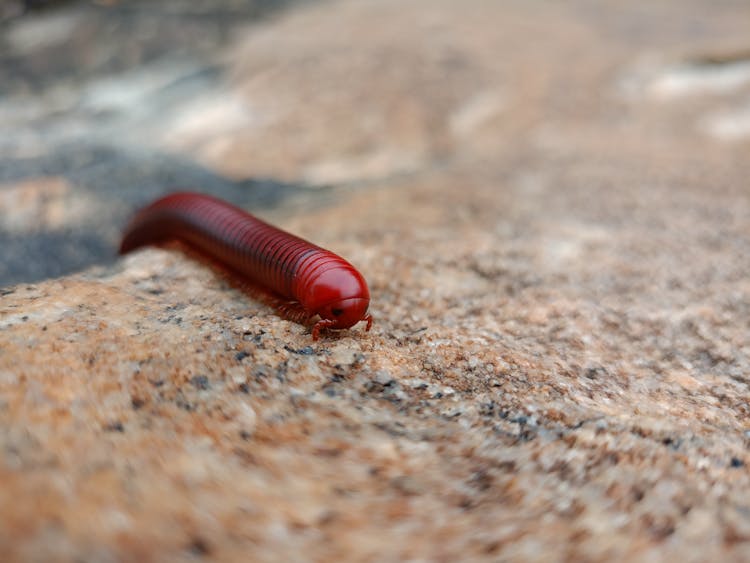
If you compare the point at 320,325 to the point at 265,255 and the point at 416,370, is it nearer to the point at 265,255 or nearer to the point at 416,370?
Answer: the point at 416,370

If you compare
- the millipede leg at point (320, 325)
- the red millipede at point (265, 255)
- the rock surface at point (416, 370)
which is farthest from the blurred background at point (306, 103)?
the millipede leg at point (320, 325)

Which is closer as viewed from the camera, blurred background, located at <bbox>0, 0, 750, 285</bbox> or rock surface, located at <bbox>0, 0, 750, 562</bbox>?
rock surface, located at <bbox>0, 0, 750, 562</bbox>

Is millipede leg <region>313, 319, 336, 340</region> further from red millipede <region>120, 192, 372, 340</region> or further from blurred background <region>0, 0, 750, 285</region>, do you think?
blurred background <region>0, 0, 750, 285</region>

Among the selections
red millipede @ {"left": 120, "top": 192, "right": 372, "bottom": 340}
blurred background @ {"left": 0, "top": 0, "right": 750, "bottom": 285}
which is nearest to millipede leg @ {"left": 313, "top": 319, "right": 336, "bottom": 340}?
red millipede @ {"left": 120, "top": 192, "right": 372, "bottom": 340}

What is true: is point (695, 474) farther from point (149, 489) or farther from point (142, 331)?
point (142, 331)

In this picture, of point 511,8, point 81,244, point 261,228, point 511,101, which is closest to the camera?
point 261,228

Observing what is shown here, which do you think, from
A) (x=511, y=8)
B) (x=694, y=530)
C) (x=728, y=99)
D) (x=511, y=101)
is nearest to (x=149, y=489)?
(x=694, y=530)

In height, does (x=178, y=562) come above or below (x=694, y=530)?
above
